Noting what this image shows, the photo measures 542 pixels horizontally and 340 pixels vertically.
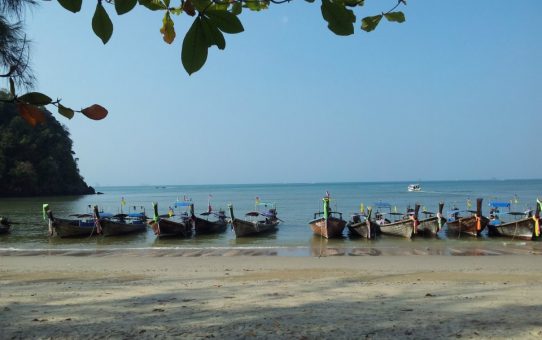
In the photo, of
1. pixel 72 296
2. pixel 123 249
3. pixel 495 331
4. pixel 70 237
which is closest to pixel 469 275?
pixel 495 331

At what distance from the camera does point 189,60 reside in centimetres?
127

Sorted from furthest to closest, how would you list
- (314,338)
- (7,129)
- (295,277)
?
(7,129) → (295,277) → (314,338)

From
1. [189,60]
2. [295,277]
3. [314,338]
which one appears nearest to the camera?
[189,60]

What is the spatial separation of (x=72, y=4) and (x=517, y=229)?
2408 centimetres

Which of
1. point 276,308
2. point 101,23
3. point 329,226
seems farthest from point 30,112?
point 329,226

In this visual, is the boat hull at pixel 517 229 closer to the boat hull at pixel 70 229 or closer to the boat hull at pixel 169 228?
the boat hull at pixel 169 228

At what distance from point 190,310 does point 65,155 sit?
8749 cm

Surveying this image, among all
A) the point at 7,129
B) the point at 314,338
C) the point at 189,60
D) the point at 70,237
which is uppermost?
the point at 7,129

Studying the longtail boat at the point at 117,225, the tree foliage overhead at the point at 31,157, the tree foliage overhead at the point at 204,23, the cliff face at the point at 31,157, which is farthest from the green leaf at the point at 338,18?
the cliff face at the point at 31,157

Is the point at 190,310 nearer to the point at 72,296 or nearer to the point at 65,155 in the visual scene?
the point at 72,296

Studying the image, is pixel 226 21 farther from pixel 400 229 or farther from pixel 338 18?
pixel 400 229

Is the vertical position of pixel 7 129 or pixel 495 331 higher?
pixel 7 129

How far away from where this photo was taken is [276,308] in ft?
20.2

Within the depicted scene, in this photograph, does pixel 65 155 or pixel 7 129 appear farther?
pixel 65 155
